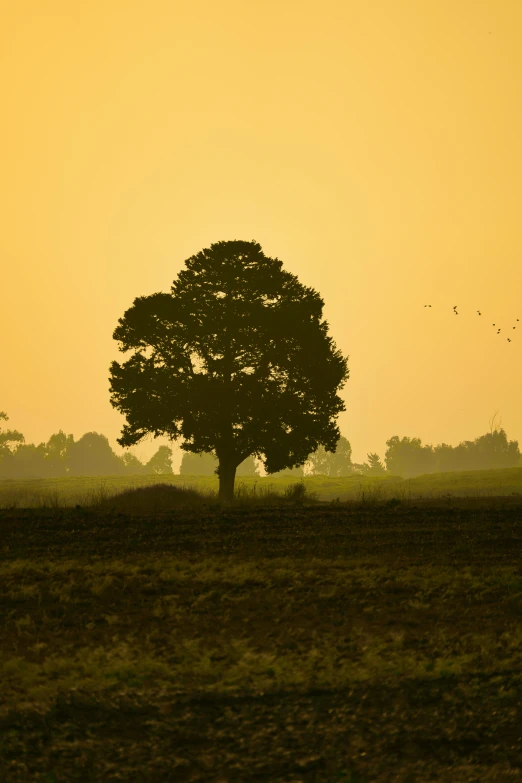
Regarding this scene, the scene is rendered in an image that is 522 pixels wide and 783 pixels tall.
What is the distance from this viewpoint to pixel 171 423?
3694 centimetres

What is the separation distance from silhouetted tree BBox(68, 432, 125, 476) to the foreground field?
17405 cm

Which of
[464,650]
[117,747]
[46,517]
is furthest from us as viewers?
[46,517]

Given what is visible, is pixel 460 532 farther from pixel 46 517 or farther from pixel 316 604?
pixel 46 517

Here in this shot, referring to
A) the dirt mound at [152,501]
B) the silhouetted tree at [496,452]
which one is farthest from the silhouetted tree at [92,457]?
the dirt mound at [152,501]

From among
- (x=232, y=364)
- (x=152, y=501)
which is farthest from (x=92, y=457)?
(x=152, y=501)

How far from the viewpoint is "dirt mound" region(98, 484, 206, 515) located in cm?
2436

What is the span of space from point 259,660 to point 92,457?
185 meters

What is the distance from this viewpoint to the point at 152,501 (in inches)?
1134

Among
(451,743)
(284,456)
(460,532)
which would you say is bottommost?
(451,743)

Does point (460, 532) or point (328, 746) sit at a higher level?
point (460, 532)

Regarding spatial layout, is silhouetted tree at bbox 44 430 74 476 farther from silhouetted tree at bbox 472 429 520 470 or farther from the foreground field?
the foreground field

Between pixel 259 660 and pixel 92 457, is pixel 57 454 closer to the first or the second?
pixel 92 457

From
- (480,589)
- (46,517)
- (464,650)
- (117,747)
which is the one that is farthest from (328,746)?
(46,517)

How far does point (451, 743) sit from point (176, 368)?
29.6 metres
